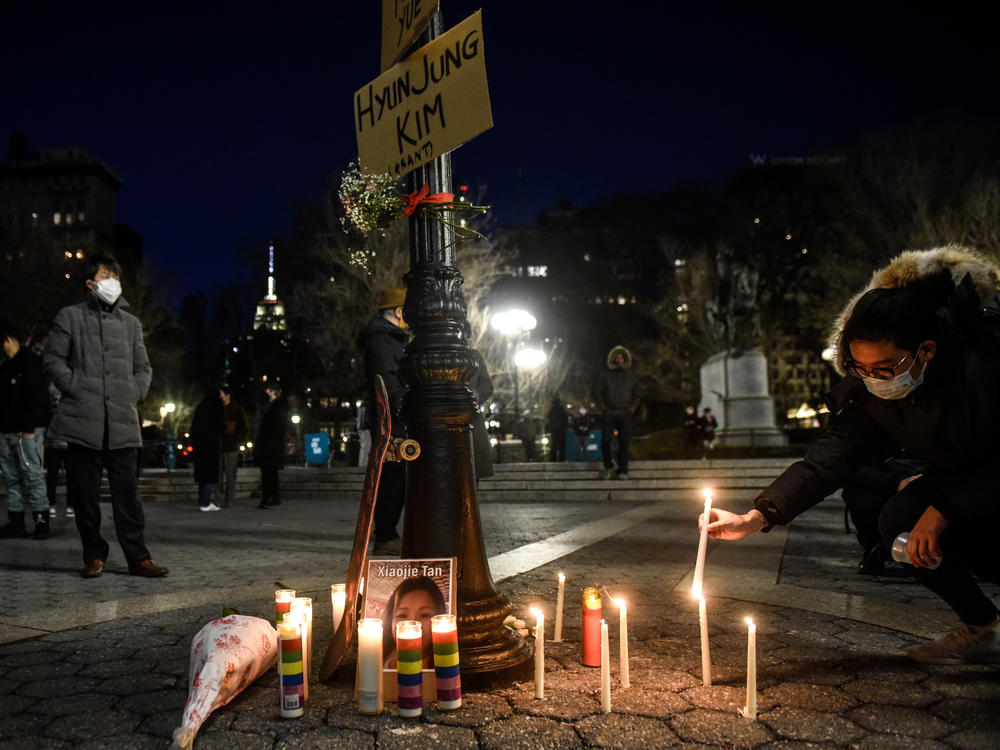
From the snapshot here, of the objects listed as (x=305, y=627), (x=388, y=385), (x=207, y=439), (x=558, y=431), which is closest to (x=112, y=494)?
(x=388, y=385)

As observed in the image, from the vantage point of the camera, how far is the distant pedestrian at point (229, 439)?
1230 cm

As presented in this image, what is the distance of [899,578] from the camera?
5.08m

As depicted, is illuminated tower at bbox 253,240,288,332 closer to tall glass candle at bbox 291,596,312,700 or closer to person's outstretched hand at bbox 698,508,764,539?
tall glass candle at bbox 291,596,312,700

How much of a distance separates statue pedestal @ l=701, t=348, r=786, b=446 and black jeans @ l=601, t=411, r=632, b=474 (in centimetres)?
923

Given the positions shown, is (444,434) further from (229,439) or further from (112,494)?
(229,439)

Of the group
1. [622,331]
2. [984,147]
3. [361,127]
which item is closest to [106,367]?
[361,127]

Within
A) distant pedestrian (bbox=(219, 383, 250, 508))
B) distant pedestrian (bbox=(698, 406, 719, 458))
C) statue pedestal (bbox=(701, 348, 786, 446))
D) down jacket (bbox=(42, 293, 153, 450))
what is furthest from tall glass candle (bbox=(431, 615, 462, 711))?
statue pedestal (bbox=(701, 348, 786, 446))

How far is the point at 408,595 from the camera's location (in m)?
2.93

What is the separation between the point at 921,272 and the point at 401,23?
2.45m

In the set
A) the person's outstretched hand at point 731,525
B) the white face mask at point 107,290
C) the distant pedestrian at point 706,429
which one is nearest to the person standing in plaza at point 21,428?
the white face mask at point 107,290

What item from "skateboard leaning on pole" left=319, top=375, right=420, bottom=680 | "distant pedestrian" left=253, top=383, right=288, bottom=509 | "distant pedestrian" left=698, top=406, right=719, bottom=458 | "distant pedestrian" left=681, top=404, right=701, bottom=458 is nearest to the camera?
"skateboard leaning on pole" left=319, top=375, right=420, bottom=680

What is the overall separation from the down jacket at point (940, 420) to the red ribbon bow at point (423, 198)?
1.70m

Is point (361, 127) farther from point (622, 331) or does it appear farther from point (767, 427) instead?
point (622, 331)

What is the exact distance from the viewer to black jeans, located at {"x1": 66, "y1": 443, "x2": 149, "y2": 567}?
211 inches
